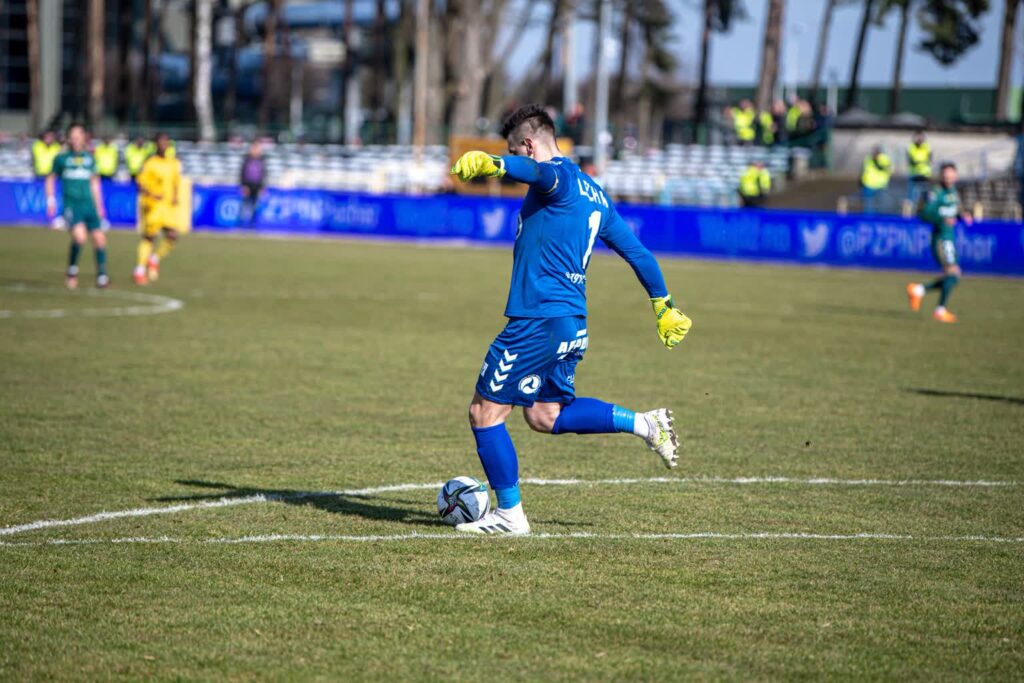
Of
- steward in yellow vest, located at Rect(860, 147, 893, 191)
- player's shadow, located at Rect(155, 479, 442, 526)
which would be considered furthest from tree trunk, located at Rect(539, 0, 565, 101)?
player's shadow, located at Rect(155, 479, 442, 526)

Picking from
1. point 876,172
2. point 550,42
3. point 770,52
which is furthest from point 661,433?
point 550,42

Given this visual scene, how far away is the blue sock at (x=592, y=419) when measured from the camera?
7.36 m

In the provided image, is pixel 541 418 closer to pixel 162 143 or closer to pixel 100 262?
pixel 100 262

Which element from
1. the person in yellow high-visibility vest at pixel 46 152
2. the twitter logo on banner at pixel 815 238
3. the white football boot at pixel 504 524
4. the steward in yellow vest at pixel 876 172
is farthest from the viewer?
→ the person in yellow high-visibility vest at pixel 46 152

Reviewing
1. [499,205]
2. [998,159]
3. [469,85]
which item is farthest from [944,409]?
[469,85]

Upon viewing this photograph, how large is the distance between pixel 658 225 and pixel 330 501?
1028 inches

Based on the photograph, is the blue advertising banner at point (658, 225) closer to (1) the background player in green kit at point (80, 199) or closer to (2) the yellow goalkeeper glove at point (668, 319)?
(1) the background player in green kit at point (80, 199)

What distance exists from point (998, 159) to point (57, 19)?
59.9 m

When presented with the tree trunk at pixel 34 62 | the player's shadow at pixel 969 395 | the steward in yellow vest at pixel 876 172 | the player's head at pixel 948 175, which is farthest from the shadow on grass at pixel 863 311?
the tree trunk at pixel 34 62

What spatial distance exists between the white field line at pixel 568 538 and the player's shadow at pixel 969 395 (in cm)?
571

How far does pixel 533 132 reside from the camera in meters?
6.96

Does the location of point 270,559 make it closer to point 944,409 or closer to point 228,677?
point 228,677

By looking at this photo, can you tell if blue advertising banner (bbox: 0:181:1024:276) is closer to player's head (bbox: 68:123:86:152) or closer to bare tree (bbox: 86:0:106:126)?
player's head (bbox: 68:123:86:152)

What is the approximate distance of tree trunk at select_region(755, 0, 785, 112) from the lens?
166 feet
